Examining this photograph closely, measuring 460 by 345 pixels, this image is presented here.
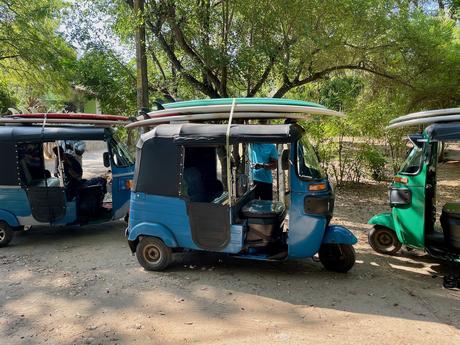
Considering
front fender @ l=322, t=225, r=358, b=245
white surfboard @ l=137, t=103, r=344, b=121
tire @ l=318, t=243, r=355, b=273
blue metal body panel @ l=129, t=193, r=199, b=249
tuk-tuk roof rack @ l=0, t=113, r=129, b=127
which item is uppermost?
tuk-tuk roof rack @ l=0, t=113, r=129, b=127

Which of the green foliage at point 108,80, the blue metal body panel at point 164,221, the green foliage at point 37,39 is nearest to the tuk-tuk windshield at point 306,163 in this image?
the blue metal body panel at point 164,221

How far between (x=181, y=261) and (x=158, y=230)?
34.0 inches

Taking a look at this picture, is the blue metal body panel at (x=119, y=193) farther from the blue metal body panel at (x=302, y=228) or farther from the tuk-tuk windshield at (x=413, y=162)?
the tuk-tuk windshield at (x=413, y=162)

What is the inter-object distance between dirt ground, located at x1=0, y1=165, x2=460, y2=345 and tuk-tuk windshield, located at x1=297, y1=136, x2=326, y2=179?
1.39 m

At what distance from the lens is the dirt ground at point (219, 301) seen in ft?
13.7

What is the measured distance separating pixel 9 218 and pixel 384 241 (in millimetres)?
6382

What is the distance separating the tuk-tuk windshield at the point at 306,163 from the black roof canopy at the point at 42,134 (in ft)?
13.0

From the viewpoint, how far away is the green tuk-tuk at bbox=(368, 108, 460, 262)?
5.62 meters

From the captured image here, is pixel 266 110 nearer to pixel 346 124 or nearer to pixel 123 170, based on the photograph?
pixel 123 170

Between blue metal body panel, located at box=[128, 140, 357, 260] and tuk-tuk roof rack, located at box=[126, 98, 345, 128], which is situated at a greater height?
tuk-tuk roof rack, located at box=[126, 98, 345, 128]

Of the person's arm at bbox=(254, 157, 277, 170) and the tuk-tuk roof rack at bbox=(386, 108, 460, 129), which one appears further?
the person's arm at bbox=(254, 157, 277, 170)

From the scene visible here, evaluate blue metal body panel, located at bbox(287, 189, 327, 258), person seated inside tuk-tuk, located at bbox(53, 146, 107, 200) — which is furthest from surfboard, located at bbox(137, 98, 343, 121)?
person seated inside tuk-tuk, located at bbox(53, 146, 107, 200)

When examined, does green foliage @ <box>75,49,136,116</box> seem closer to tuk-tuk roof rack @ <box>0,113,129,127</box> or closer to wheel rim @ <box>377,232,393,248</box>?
tuk-tuk roof rack @ <box>0,113,129,127</box>

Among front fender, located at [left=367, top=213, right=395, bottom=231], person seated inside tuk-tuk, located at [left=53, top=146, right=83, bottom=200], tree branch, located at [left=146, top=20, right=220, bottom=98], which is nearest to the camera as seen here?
front fender, located at [left=367, top=213, right=395, bottom=231]
